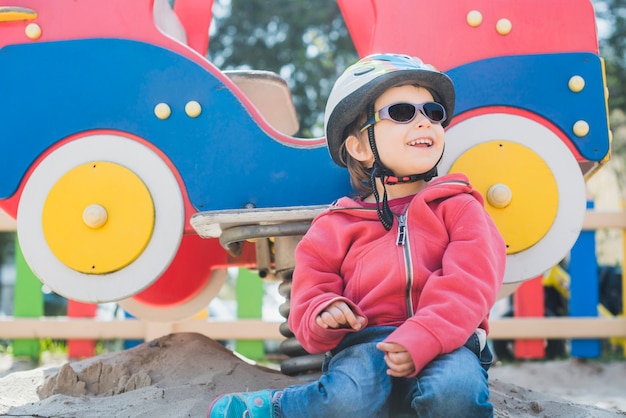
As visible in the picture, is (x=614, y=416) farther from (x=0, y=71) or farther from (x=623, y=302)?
(x=623, y=302)

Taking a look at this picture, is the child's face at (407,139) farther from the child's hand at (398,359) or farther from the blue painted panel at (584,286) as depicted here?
the blue painted panel at (584,286)

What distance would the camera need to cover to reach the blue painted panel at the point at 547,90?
89.8 inches

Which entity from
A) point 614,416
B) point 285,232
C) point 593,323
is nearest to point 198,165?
point 285,232

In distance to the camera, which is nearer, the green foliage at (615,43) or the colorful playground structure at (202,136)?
the colorful playground structure at (202,136)

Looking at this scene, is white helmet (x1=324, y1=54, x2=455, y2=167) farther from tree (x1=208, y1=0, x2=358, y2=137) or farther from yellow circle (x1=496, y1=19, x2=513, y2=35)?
tree (x1=208, y1=0, x2=358, y2=137)

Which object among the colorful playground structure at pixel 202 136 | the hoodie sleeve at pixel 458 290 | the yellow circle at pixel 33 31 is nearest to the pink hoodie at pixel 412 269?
the hoodie sleeve at pixel 458 290

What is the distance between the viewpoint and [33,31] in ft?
7.86

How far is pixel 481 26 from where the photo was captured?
232 centimetres

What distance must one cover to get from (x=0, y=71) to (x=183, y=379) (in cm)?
112

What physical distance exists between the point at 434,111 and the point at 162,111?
0.90 metres

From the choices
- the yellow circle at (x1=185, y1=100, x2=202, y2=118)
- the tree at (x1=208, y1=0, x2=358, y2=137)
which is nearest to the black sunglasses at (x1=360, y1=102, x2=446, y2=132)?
the yellow circle at (x1=185, y1=100, x2=202, y2=118)

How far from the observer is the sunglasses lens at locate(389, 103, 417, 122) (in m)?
1.87

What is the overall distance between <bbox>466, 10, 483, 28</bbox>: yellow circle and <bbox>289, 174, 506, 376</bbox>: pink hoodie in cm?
68

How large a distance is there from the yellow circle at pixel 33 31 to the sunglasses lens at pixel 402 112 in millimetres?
1220
